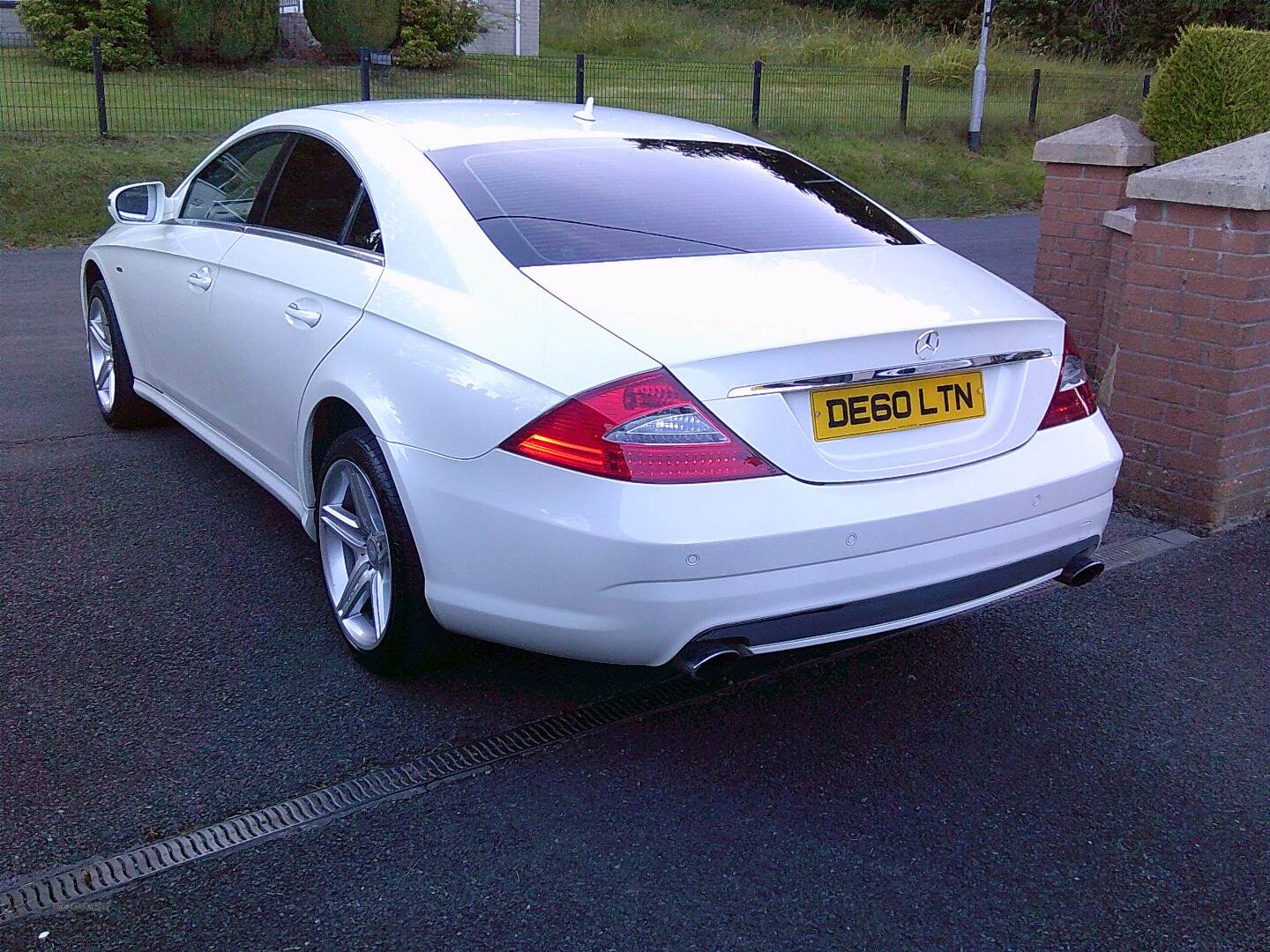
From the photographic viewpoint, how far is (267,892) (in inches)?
103

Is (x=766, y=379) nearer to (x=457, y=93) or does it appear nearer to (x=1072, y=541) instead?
(x=1072, y=541)

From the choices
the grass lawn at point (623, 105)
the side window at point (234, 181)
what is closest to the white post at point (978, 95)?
the grass lawn at point (623, 105)

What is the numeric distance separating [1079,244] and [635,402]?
4.83 m

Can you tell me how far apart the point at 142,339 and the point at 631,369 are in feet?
10.2

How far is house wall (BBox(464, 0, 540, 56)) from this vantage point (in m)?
27.1

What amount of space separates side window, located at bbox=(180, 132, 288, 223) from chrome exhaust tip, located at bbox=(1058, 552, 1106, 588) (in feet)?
9.43

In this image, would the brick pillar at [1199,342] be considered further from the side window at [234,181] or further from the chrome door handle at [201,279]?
the chrome door handle at [201,279]

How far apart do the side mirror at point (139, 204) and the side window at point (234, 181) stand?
0.18 m

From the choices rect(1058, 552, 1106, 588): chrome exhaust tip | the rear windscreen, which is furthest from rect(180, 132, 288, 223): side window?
rect(1058, 552, 1106, 588): chrome exhaust tip

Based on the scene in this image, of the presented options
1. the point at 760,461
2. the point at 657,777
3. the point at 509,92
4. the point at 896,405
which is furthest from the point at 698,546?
the point at 509,92

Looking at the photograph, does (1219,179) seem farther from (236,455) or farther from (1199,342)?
(236,455)

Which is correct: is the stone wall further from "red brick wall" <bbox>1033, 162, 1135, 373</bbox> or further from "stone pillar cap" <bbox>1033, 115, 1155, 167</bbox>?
"stone pillar cap" <bbox>1033, 115, 1155, 167</bbox>

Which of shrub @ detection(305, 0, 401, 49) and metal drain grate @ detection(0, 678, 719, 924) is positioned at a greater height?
shrub @ detection(305, 0, 401, 49)

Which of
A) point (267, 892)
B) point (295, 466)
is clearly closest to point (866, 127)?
point (295, 466)
